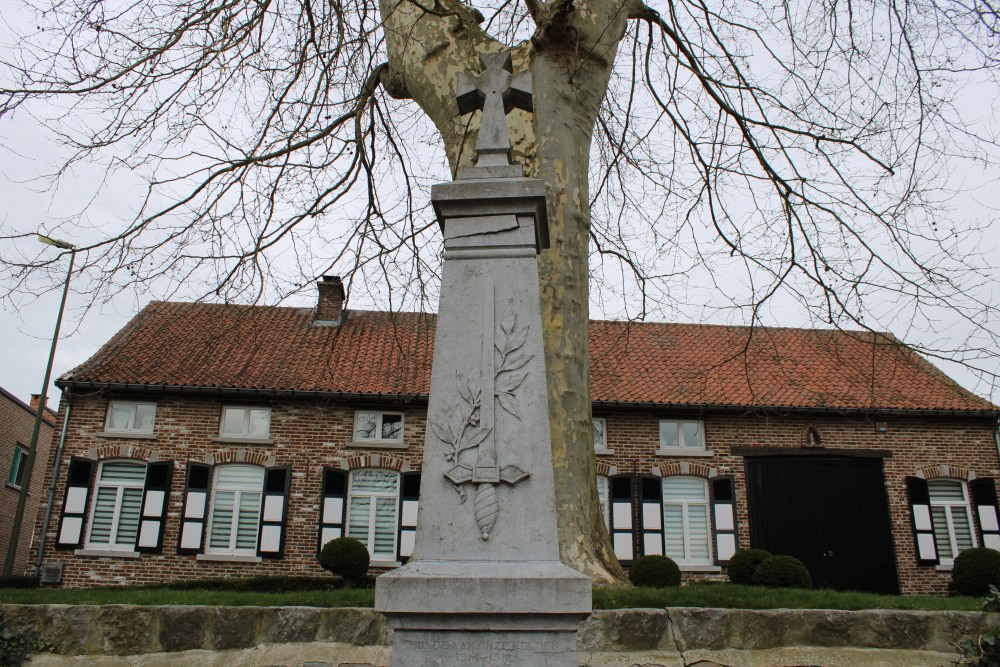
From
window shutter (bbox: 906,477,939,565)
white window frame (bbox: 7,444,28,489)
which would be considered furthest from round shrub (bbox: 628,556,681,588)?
white window frame (bbox: 7,444,28,489)

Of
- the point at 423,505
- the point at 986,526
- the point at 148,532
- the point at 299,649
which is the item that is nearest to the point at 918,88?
the point at 423,505

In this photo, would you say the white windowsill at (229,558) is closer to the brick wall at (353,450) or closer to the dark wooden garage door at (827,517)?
the brick wall at (353,450)

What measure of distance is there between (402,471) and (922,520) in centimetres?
1143

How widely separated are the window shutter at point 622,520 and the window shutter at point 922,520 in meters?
6.16

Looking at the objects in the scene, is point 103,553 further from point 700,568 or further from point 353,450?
point 700,568

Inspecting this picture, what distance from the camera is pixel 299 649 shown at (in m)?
4.69

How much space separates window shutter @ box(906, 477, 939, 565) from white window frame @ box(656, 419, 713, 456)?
4.55 m

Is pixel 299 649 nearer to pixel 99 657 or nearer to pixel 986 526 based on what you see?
pixel 99 657

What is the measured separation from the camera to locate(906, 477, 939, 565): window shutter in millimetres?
16141

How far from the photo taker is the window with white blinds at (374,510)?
15977mm

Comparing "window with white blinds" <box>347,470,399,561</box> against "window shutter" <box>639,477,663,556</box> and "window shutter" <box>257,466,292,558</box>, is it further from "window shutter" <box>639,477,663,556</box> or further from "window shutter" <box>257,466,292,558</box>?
"window shutter" <box>639,477,663,556</box>

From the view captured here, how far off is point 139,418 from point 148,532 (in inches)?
96.4

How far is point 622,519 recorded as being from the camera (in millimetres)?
16172

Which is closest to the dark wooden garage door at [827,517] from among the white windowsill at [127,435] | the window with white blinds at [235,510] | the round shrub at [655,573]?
the round shrub at [655,573]
